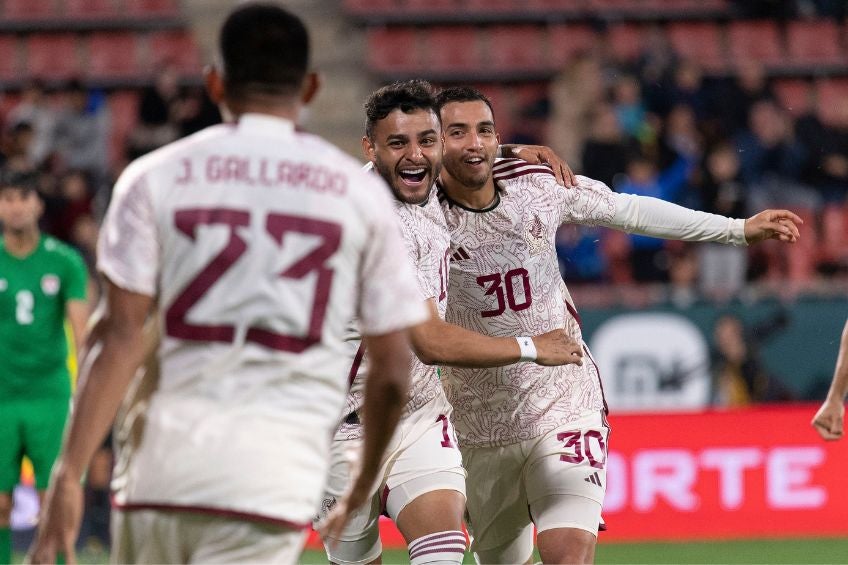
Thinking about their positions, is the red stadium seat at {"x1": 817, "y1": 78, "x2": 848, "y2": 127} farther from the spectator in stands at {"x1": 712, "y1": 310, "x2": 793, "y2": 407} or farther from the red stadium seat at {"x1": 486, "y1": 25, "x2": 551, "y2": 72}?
the spectator in stands at {"x1": 712, "y1": 310, "x2": 793, "y2": 407}

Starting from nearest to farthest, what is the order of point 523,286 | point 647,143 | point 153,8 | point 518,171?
point 523,286 → point 518,171 → point 647,143 → point 153,8

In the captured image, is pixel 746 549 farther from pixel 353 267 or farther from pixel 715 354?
pixel 353 267

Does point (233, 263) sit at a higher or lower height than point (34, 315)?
higher

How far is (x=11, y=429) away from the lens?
8.70 metres

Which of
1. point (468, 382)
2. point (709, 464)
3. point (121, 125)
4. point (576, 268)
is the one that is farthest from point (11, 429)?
point (121, 125)

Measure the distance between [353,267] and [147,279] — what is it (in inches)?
17.4

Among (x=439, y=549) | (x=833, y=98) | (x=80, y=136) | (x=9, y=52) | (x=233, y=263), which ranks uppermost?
(x=233, y=263)

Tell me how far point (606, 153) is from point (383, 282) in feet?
34.6

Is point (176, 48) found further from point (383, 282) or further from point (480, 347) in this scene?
point (383, 282)

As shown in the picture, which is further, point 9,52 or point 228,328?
point 9,52

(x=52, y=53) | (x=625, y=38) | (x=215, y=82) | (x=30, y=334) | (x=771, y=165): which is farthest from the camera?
(x=52, y=53)

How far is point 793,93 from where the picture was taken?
16.2m

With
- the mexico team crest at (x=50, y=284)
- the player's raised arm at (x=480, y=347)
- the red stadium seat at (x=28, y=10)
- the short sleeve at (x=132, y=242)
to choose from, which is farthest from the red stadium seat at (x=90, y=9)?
the short sleeve at (x=132, y=242)

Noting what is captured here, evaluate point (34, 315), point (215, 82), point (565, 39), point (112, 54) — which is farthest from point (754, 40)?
point (215, 82)
